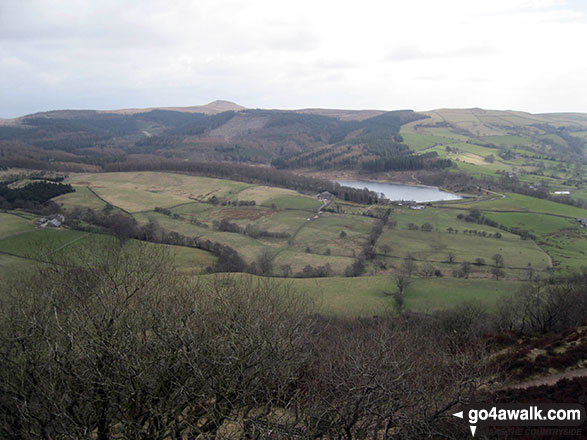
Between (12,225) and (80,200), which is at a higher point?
(80,200)

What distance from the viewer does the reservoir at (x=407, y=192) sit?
113 meters

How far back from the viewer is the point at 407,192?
12612 cm

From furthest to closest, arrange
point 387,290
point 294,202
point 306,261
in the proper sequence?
point 294,202 → point 306,261 → point 387,290

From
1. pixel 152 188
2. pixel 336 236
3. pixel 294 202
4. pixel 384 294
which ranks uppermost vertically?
pixel 152 188

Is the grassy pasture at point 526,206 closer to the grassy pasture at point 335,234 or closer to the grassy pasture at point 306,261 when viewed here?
the grassy pasture at point 335,234

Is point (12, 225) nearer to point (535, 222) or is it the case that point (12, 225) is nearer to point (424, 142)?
point (535, 222)

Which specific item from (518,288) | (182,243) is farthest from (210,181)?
(518,288)

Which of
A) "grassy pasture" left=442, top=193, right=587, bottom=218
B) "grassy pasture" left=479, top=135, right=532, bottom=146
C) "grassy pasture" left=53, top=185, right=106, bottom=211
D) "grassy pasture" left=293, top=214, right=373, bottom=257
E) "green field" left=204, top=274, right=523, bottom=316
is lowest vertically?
"green field" left=204, top=274, right=523, bottom=316

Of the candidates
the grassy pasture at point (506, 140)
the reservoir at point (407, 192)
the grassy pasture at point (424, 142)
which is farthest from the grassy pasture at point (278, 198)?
the grassy pasture at point (506, 140)

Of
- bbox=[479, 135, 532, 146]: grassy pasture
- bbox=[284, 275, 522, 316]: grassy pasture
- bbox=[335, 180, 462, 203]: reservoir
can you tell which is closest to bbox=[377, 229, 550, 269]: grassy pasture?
bbox=[284, 275, 522, 316]: grassy pasture

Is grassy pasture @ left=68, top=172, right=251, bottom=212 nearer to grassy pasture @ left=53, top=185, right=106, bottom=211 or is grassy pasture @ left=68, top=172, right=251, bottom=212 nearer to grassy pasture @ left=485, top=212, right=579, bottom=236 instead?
grassy pasture @ left=53, top=185, right=106, bottom=211

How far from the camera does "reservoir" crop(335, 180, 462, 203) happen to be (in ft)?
370

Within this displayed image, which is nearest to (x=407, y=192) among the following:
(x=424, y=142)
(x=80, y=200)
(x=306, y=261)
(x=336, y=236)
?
(x=336, y=236)

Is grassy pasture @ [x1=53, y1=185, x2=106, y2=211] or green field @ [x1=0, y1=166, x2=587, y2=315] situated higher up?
grassy pasture @ [x1=53, y1=185, x2=106, y2=211]
